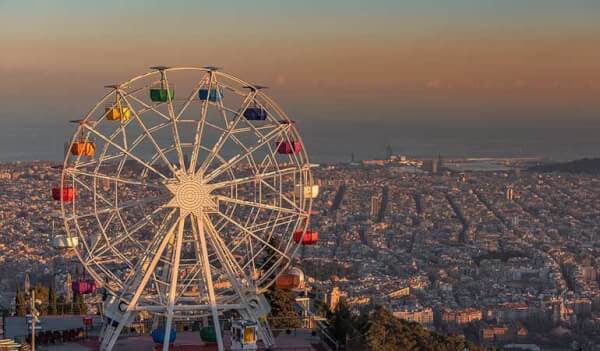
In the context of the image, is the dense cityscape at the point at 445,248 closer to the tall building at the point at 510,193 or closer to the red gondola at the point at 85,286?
the tall building at the point at 510,193

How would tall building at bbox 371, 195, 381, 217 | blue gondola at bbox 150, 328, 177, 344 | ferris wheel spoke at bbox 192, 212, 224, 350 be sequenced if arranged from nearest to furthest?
1. ferris wheel spoke at bbox 192, 212, 224, 350
2. blue gondola at bbox 150, 328, 177, 344
3. tall building at bbox 371, 195, 381, 217

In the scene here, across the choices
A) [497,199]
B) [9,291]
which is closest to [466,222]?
[497,199]

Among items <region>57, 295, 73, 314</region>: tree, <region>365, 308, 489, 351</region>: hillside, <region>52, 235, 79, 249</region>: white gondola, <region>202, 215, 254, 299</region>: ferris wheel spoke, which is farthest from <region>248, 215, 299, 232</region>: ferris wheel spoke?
<region>57, 295, 73, 314</region>: tree

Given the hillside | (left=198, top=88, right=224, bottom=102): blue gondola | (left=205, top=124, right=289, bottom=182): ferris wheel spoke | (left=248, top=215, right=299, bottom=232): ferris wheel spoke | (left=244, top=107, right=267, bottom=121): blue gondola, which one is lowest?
the hillside

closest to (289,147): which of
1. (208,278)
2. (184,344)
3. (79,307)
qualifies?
(208,278)

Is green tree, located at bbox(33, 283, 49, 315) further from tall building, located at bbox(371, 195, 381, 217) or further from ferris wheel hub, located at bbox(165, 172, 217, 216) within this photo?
tall building, located at bbox(371, 195, 381, 217)

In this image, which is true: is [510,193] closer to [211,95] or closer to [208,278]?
[211,95]
